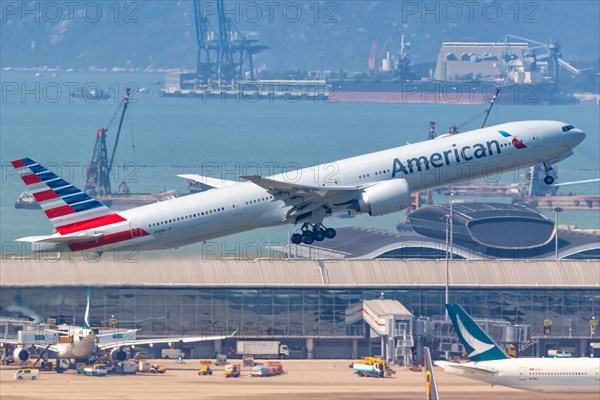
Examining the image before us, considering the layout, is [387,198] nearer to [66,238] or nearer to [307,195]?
[307,195]

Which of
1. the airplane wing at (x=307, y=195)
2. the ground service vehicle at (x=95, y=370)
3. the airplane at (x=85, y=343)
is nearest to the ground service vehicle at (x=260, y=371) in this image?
the airplane at (x=85, y=343)

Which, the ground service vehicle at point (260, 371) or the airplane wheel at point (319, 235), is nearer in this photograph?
the airplane wheel at point (319, 235)

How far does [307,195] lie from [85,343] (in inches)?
1457

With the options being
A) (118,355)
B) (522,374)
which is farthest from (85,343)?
(522,374)

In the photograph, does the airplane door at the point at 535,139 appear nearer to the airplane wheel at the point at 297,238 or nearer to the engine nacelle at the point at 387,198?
the engine nacelle at the point at 387,198

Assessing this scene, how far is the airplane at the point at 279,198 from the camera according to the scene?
267 ft

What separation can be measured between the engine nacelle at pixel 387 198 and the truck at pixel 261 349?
3934 cm

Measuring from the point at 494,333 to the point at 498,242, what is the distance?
6840 cm

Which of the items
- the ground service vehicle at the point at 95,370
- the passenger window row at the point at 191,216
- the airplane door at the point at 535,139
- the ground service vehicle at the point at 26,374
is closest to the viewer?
the passenger window row at the point at 191,216

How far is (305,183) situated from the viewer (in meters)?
82.2

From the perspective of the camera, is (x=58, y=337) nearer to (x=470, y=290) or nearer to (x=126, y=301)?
(x=126, y=301)

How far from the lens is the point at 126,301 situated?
379 ft

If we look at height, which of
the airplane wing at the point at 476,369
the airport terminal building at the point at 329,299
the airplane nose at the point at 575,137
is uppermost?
the airplane nose at the point at 575,137

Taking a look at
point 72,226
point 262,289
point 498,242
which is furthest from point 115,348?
point 498,242
